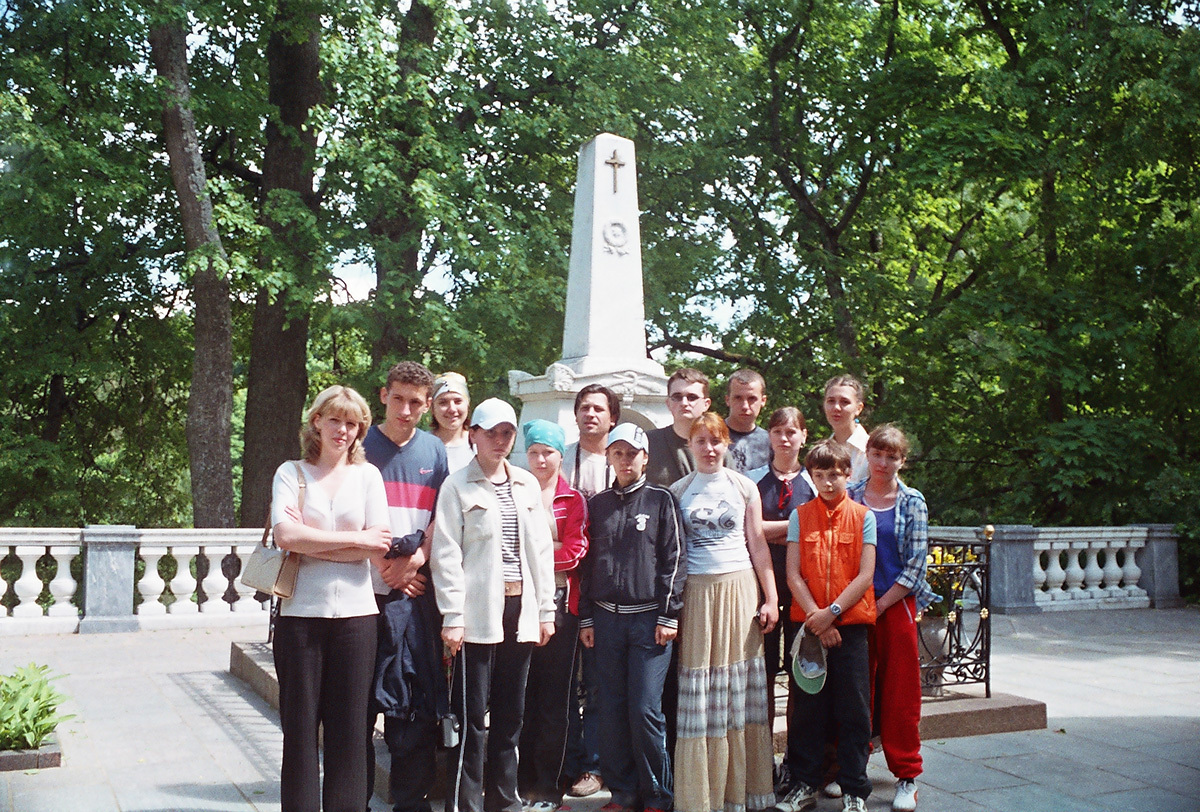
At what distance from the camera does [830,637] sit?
196 inches

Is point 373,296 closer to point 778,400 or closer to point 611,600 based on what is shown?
point 778,400

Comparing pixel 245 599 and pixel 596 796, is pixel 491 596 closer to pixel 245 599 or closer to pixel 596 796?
pixel 596 796

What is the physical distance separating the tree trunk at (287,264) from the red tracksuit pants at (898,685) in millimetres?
11492

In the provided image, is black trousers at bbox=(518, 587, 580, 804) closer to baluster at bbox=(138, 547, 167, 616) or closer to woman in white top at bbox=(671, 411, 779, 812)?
woman in white top at bbox=(671, 411, 779, 812)

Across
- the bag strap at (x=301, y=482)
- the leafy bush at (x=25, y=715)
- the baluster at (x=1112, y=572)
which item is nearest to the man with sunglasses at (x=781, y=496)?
the bag strap at (x=301, y=482)

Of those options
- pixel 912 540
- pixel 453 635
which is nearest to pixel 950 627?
pixel 912 540

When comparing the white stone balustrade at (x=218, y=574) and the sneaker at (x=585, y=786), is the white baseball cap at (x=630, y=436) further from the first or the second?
the white stone balustrade at (x=218, y=574)

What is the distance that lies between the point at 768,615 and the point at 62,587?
26.4 ft

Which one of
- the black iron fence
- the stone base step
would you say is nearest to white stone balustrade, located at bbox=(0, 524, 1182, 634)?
the black iron fence

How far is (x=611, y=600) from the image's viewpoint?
4914 mm

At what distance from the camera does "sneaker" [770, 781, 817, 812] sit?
5.00 meters

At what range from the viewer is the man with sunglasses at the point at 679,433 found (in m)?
5.57

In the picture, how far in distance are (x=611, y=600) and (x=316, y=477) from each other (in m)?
1.40

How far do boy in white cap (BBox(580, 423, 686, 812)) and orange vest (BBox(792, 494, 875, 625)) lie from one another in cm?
61
